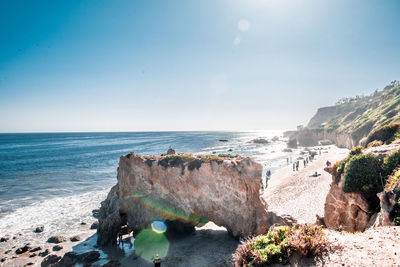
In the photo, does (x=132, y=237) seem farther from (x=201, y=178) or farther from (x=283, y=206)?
(x=283, y=206)

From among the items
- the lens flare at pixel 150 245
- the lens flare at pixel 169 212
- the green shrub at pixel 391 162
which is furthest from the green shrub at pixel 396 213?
the lens flare at pixel 150 245

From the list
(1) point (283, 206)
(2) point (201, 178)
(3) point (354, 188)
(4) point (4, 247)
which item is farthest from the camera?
Answer: (1) point (283, 206)

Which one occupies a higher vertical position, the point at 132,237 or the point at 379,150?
the point at 379,150

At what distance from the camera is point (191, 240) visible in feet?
59.8

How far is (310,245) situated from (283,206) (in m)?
20.5

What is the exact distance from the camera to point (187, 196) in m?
18.5

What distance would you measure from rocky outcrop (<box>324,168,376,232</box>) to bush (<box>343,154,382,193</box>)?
0.47 m

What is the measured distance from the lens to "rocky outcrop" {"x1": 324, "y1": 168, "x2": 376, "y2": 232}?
37.0 feet

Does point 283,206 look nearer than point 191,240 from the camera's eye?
No

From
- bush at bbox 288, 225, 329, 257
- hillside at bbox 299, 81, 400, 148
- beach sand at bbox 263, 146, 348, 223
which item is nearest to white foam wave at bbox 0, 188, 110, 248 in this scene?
beach sand at bbox 263, 146, 348, 223

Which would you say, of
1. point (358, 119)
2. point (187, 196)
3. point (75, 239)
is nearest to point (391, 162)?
point (187, 196)

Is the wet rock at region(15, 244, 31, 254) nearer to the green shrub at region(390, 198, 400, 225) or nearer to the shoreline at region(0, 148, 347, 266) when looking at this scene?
the shoreline at region(0, 148, 347, 266)

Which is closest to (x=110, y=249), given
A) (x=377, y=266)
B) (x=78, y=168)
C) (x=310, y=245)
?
(x=310, y=245)

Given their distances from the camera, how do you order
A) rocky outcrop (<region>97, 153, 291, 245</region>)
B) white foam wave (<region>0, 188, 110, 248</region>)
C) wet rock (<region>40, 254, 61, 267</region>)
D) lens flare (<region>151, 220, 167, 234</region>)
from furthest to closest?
white foam wave (<region>0, 188, 110, 248</region>) → lens flare (<region>151, 220, 167, 234</region>) → rocky outcrop (<region>97, 153, 291, 245</region>) → wet rock (<region>40, 254, 61, 267</region>)
